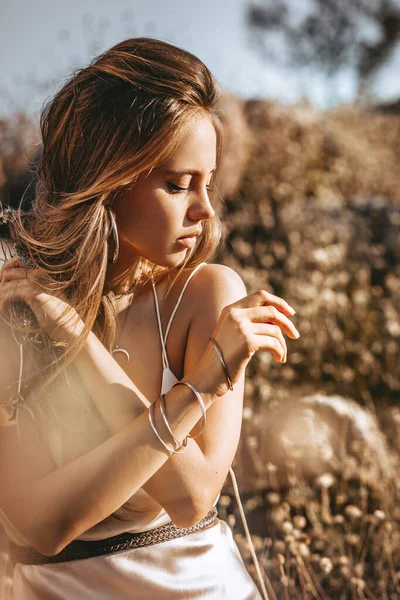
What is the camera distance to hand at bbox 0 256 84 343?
65.1 inches

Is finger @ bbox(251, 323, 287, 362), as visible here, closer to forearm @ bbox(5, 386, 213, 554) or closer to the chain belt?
forearm @ bbox(5, 386, 213, 554)

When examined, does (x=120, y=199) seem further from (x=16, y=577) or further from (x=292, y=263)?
(x=292, y=263)

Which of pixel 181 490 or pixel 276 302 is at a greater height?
pixel 276 302

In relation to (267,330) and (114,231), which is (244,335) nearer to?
(267,330)

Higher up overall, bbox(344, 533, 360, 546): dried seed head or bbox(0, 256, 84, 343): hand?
bbox(0, 256, 84, 343): hand

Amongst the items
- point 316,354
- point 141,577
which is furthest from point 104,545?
point 316,354

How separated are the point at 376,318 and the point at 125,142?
3538 millimetres

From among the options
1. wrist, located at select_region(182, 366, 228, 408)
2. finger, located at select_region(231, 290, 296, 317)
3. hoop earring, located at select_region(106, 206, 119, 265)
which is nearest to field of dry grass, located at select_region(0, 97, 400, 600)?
hoop earring, located at select_region(106, 206, 119, 265)

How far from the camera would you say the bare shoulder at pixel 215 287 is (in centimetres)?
187

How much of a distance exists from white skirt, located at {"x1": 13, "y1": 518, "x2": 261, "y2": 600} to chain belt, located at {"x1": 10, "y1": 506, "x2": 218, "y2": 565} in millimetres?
13

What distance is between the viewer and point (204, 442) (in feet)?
5.59

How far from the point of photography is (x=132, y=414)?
162 cm

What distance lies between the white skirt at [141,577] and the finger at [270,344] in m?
0.60

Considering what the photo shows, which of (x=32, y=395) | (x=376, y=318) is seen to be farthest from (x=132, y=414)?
(x=376, y=318)
